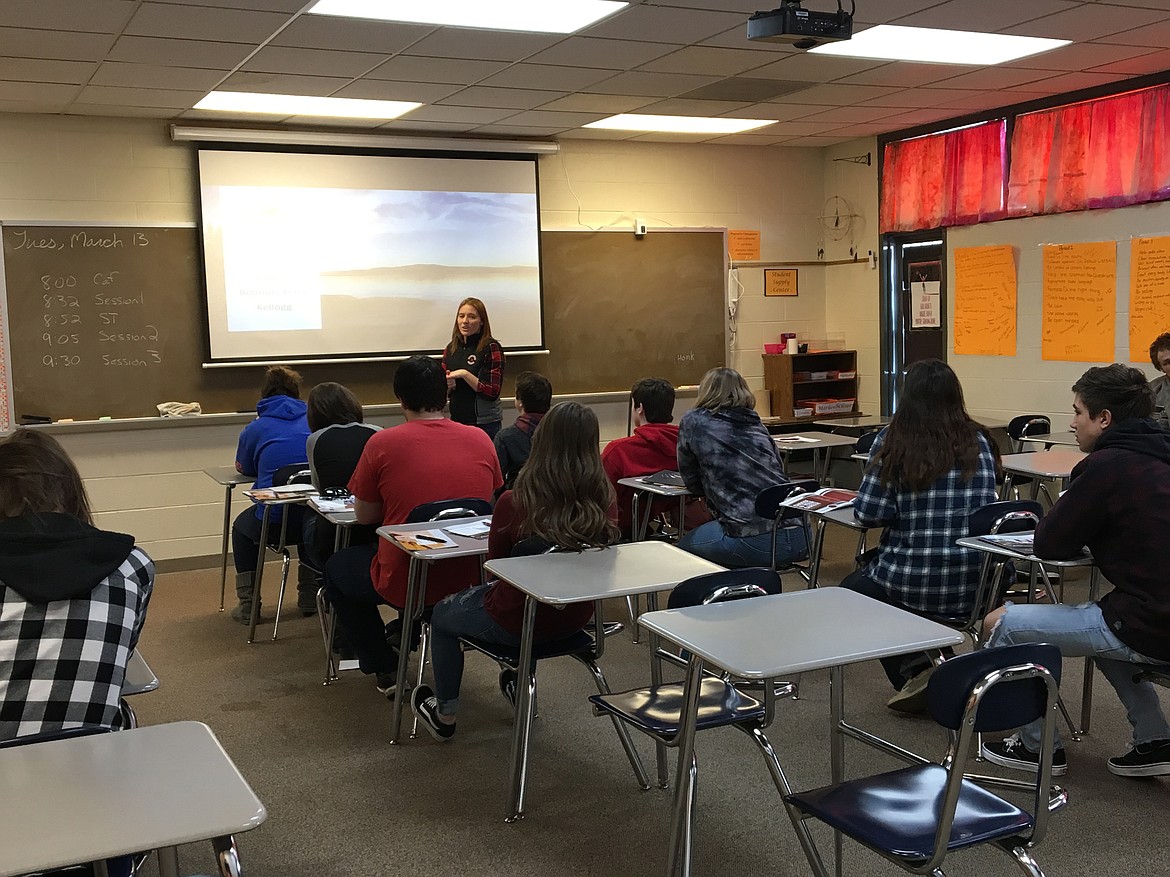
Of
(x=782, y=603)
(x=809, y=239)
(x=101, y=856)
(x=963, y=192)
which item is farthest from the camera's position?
(x=809, y=239)

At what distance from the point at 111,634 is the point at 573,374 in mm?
5839

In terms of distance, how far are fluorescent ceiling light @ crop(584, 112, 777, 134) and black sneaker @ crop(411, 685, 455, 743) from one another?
4.18 m

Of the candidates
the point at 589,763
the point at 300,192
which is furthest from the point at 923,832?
the point at 300,192

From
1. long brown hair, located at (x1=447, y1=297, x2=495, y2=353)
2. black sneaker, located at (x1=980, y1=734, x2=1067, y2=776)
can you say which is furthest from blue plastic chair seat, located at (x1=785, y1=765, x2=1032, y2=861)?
long brown hair, located at (x1=447, y1=297, x2=495, y2=353)

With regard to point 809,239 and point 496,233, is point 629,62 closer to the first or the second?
point 496,233

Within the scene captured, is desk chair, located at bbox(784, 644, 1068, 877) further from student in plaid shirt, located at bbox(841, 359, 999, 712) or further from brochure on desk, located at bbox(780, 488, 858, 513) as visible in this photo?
brochure on desk, located at bbox(780, 488, 858, 513)

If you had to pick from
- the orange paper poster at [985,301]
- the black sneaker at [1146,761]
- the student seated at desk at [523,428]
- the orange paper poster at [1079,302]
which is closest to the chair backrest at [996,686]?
the black sneaker at [1146,761]

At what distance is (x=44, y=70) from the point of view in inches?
198

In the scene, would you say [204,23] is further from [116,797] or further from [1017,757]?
[1017,757]

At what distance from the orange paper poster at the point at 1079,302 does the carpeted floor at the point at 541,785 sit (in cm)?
283

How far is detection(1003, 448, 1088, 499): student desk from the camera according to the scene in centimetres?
459

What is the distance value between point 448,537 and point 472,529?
0.12 meters

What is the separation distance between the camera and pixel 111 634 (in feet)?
6.55

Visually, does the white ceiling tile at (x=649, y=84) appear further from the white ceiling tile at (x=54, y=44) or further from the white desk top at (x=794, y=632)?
the white desk top at (x=794, y=632)
